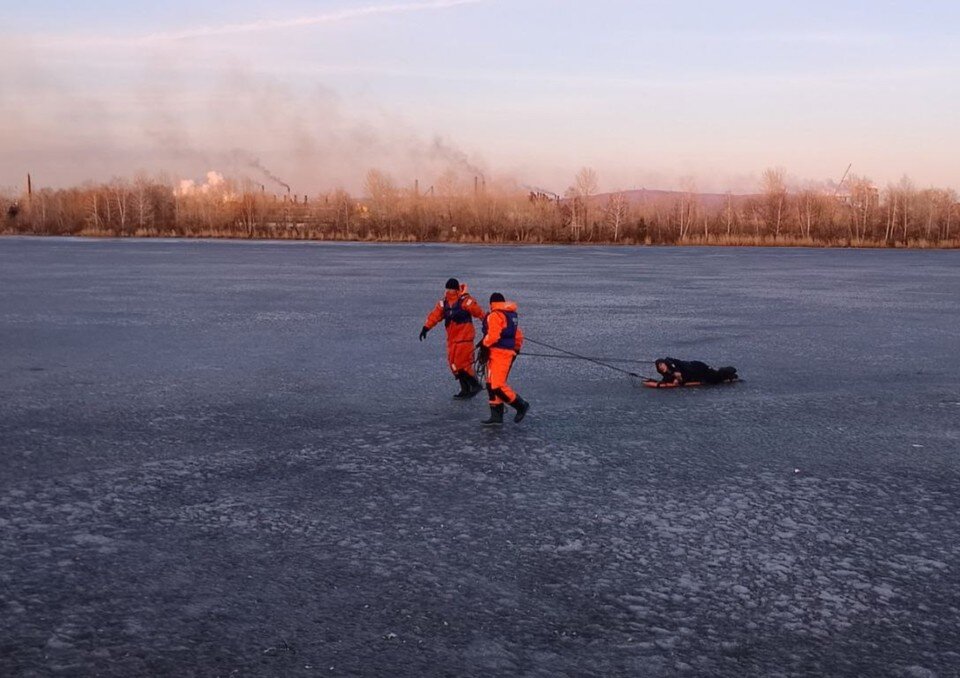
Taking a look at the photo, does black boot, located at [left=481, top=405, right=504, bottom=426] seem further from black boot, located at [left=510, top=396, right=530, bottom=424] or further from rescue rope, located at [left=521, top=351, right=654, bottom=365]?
rescue rope, located at [left=521, top=351, right=654, bottom=365]

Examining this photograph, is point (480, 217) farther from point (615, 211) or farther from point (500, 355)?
point (500, 355)

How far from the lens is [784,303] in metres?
22.5

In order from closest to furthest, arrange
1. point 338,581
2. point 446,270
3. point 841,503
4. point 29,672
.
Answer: point 29,672
point 338,581
point 841,503
point 446,270

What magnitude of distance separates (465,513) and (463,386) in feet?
14.2

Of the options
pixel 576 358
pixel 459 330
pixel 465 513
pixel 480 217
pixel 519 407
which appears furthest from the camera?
pixel 480 217

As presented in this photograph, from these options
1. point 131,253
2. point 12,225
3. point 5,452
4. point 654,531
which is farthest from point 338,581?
point 12,225

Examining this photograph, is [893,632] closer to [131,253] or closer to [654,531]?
[654,531]

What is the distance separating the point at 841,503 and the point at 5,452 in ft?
20.8

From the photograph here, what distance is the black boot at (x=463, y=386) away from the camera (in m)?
10.6

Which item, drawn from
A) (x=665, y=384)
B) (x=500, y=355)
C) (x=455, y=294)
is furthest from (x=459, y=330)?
(x=665, y=384)

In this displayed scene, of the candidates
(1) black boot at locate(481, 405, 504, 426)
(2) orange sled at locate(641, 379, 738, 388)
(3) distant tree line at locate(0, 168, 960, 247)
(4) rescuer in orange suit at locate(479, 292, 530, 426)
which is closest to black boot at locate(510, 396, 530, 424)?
(4) rescuer in orange suit at locate(479, 292, 530, 426)

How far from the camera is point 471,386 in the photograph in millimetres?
10734

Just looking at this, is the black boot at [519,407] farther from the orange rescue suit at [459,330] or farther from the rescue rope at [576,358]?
the rescue rope at [576,358]

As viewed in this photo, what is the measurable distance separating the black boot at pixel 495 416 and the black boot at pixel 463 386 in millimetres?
1359
